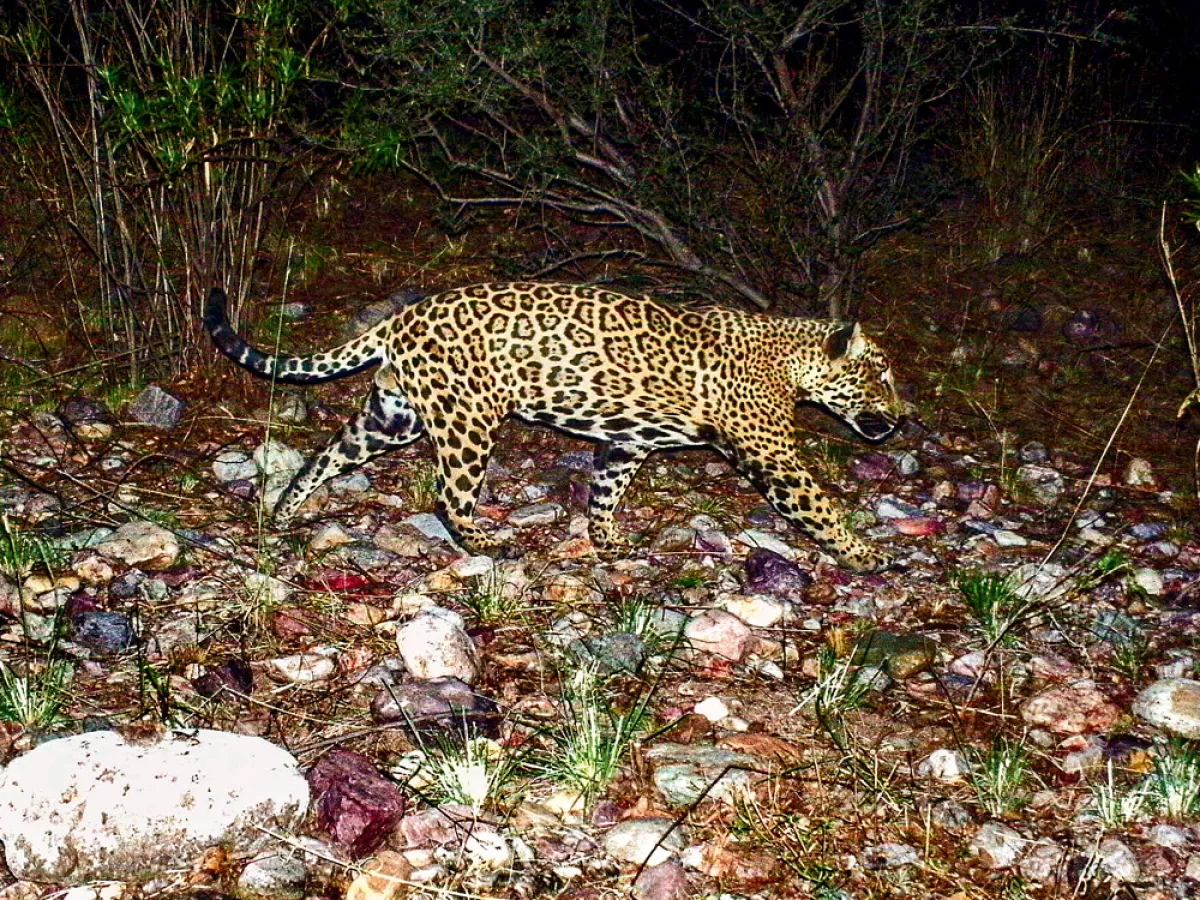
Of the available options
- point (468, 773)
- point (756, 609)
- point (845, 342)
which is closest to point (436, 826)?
point (468, 773)

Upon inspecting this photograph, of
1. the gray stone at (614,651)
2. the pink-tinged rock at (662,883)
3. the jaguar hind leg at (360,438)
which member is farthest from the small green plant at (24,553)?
the pink-tinged rock at (662,883)

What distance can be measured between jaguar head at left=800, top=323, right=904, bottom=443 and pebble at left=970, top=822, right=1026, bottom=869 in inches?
115

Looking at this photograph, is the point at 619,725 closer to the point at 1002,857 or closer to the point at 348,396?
the point at 1002,857

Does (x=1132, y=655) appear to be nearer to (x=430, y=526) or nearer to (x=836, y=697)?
(x=836, y=697)

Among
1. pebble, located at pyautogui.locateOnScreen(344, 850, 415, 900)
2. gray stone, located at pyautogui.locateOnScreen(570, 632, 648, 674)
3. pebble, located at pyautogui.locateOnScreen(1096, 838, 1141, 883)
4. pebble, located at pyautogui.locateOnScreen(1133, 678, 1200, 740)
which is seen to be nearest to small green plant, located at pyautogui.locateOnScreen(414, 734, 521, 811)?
pebble, located at pyautogui.locateOnScreen(344, 850, 415, 900)

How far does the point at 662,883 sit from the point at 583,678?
898mm

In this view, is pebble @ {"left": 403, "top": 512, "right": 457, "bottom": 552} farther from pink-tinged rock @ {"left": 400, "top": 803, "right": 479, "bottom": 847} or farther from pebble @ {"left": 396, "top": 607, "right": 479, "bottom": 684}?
pink-tinged rock @ {"left": 400, "top": 803, "right": 479, "bottom": 847}

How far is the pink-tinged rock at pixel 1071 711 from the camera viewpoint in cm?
468

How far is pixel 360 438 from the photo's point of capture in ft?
21.0

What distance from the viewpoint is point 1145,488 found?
23.2 ft

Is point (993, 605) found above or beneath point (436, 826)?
beneath

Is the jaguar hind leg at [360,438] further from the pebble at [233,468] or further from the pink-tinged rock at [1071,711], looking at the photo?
the pink-tinged rock at [1071,711]

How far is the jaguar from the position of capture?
612 centimetres

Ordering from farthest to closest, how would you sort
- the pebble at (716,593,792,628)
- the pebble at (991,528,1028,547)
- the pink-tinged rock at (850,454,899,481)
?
the pink-tinged rock at (850,454,899,481) → the pebble at (991,528,1028,547) → the pebble at (716,593,792,628)
